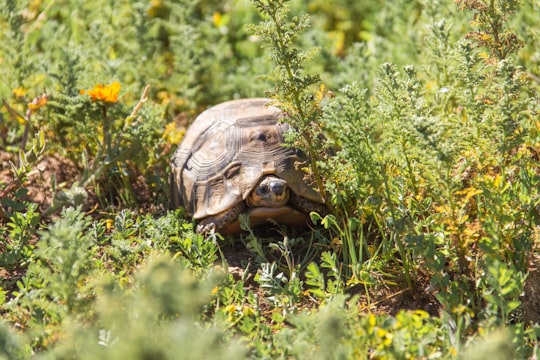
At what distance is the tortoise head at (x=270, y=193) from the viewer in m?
3.95

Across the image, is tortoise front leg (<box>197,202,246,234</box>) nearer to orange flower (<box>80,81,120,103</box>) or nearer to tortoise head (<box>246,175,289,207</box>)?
tortoise head (<box>246,175,289,207</box>)

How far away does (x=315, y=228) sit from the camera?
4.20 m

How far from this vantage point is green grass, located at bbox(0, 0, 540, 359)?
2816mm

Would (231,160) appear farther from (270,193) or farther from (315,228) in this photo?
(315,228)

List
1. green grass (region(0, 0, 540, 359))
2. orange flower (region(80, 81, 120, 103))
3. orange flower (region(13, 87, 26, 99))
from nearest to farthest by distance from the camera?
green grass (region(0, 0, 540, 359))
orange flower (region(80, 81, 120, 103))
orange flower (region(13, 87, 26, 99))

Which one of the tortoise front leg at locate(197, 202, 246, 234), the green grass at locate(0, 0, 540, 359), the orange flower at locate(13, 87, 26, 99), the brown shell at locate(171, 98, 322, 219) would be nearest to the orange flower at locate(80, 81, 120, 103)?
the green grass at locate(0, 0, 540, 359)

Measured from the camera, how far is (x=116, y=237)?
3.96 m

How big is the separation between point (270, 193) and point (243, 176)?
231 mm

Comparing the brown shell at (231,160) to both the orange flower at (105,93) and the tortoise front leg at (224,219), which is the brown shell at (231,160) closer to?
the tortoise front leg at (224,219)

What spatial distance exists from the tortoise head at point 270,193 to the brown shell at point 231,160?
38mm

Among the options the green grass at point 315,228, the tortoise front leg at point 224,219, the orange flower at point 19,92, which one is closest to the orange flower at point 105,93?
the green grass at point 315,228

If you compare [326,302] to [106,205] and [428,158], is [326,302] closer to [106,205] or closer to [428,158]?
[428,158]

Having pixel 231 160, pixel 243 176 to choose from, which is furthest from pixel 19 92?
pixel 243 176

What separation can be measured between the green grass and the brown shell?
0.64 ft
